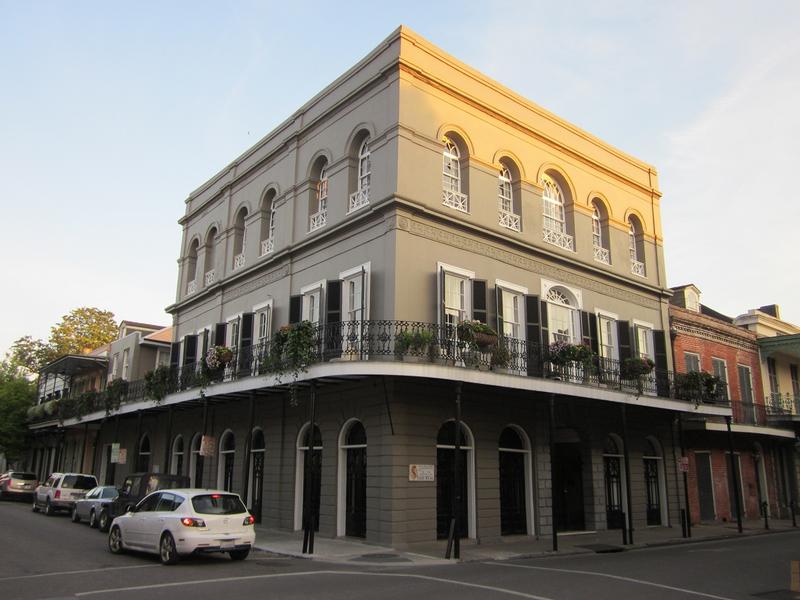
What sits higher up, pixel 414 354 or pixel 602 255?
pixel 602 255

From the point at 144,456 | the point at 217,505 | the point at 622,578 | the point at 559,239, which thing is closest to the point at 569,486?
the point at 559,239

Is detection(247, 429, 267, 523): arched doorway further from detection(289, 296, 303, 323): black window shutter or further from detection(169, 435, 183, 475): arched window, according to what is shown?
detection(169, 435, 183, 475): arched window

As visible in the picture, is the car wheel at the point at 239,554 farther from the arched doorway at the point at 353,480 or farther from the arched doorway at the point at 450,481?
the arched doorway at the point at 450,481

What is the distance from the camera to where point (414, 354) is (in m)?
15.2

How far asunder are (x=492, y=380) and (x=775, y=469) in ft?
64.7

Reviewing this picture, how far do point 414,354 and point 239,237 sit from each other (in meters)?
11.7

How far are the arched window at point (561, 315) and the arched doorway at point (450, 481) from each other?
4747mm

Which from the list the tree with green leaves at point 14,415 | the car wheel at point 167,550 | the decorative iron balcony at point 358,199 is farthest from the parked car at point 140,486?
the tree with green leaves at point 14,415

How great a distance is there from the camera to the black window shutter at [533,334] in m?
18.1

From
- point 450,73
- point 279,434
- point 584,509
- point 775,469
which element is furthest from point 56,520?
point 775,469

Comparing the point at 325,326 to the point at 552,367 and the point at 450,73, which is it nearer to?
the point at 552,367

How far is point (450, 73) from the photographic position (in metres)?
19.0

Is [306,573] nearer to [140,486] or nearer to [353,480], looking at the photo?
[353,480]

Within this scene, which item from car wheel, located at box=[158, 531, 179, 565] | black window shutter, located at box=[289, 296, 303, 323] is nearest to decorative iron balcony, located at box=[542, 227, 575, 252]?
black window shutter, located at box=[289, 296, 303, 323]
